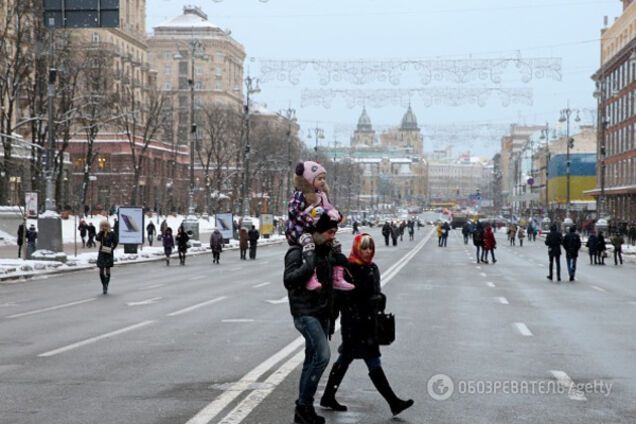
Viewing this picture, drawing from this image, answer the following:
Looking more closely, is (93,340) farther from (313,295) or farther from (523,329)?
(313,295)

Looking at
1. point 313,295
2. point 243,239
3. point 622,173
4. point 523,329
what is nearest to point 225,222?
point 243,239

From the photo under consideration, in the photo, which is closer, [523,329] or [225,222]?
[523,329]

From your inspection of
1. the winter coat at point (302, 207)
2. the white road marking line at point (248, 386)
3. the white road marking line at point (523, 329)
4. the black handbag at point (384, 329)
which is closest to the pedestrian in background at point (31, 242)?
the white road marking line at point (523, 329)

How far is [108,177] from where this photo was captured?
108000mm

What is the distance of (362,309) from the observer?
8.93 meters

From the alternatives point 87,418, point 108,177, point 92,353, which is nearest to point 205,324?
point 92,353

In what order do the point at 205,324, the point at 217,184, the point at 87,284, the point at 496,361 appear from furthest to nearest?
1. the point at 217,184
2. the point at 87,284
3. the point at 205,324
4. the point at 496,361

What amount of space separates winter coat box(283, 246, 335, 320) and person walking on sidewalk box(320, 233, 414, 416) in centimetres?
48

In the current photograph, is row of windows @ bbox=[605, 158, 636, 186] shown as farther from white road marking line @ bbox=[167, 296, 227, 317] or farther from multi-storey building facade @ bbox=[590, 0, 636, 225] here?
white road marking line @ bbox=[167, 296, 227, 317]

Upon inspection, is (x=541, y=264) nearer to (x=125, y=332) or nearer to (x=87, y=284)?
(x=87, y=284)

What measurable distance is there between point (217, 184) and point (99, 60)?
33.3 meters

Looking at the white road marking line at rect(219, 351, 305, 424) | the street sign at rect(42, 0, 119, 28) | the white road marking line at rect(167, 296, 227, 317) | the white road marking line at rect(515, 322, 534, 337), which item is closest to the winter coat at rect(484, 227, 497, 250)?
the street sign at rect(42, 0, 119, 28)

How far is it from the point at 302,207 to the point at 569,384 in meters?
4.25

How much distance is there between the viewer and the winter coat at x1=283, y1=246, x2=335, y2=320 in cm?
821
